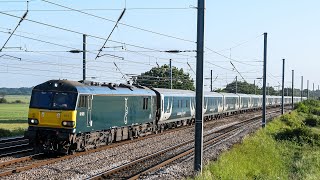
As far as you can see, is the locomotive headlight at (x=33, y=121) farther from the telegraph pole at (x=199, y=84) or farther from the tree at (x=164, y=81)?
the tree at (x=164, y=81)

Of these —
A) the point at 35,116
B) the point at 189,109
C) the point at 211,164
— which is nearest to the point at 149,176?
the point at 211,164

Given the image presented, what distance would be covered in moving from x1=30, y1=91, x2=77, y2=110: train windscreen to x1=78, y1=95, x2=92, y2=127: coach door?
45cm

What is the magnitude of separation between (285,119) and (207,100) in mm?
10742

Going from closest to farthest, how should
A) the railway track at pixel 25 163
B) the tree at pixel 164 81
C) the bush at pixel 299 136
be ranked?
1. the railway track at pixel 25 163
2. the bush at pixel 299 136
3. the tree at pixel 164 81

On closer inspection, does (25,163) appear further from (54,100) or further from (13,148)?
(13,148)

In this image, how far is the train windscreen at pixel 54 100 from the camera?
1964 cm

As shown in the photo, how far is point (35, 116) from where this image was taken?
19.9 metres

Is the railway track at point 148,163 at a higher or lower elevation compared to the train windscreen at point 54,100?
lower

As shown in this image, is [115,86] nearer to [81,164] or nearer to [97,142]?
[97,142]

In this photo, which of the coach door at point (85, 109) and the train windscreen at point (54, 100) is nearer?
the train windscreen at point (54, 100)

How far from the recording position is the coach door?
65.9 feet

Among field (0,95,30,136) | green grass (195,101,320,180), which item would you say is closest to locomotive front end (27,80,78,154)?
green grass (195,101,320,180)

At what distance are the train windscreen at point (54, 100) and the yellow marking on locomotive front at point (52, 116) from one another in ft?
0.57

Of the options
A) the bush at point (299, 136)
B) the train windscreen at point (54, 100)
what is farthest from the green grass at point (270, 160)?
the train windscreen at point (54, 100)
